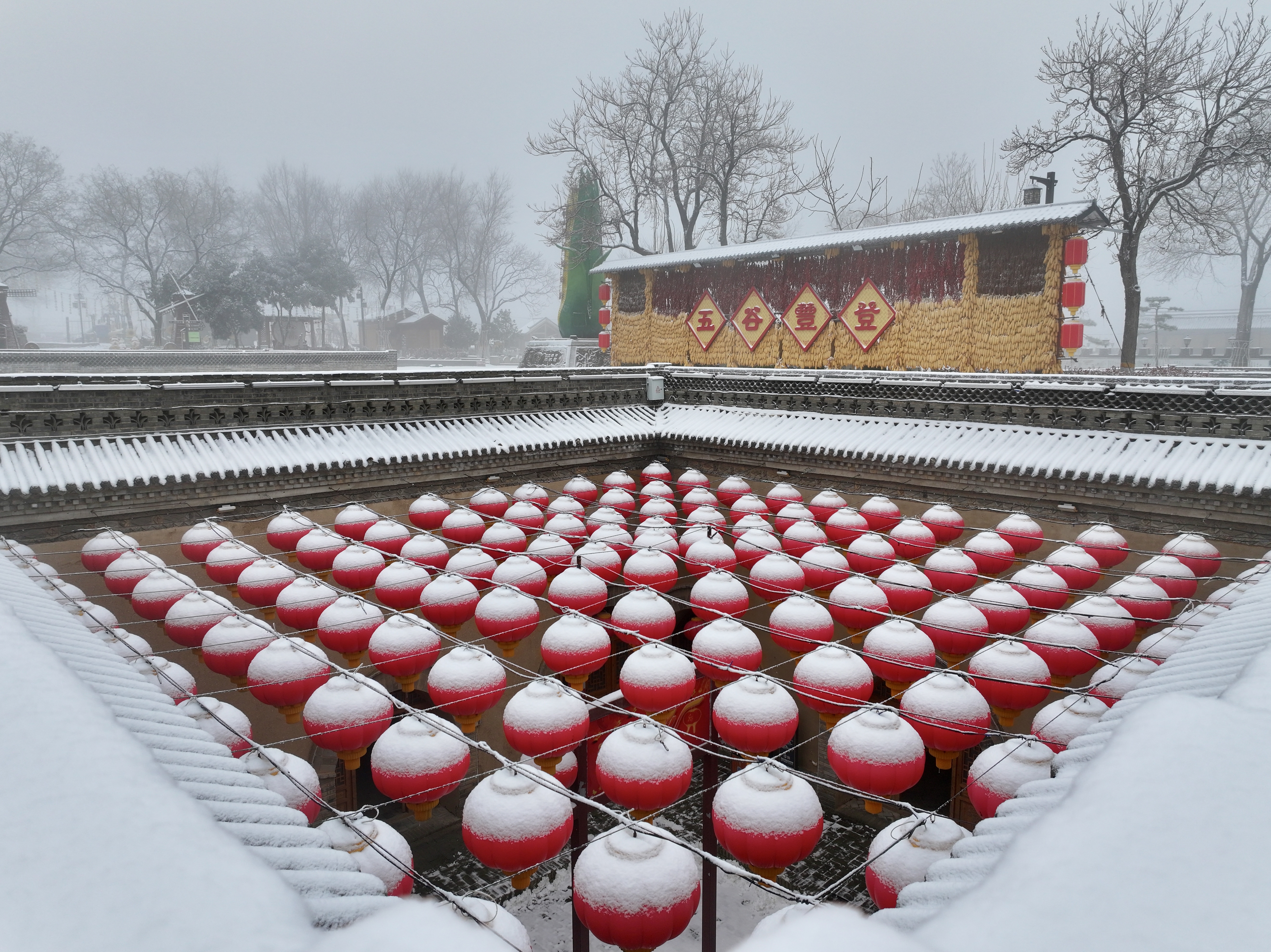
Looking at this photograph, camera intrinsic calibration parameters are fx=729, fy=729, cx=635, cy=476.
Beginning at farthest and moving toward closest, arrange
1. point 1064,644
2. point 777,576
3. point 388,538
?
point 388,538 → point 777,576 → point 1064,644

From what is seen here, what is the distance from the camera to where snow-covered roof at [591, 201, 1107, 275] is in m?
13.1

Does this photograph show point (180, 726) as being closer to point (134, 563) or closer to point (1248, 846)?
point (1248, 846)

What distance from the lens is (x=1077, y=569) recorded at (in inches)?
292

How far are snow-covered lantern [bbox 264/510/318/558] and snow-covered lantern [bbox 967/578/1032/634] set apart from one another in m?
7.02

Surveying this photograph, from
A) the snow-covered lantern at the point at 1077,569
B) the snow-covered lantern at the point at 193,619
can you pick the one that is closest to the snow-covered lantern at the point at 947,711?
the snow-covered lantern at the point at 1077,569

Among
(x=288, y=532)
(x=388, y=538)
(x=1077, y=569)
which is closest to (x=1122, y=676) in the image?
(x=1077, y=569)

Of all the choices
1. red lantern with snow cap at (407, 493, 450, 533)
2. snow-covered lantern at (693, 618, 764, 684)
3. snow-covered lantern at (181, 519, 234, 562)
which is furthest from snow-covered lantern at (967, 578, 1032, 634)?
snow-covered lantern at (181, 519, 234, 562)

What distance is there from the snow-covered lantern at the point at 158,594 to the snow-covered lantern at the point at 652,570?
4046 mm

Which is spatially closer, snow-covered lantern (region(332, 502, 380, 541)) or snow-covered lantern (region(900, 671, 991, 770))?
snow-covered lantern (region(900, 671, 991, 770))

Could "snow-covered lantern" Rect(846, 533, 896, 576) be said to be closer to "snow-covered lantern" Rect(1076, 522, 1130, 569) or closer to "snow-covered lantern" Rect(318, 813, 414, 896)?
"snow-covered lantern" Rect(1076, 522, 1130, 569)

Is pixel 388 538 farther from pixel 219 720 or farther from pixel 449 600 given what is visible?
pixel 219 720

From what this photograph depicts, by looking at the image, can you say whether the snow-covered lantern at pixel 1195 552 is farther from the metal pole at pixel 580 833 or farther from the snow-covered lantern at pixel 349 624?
the snow-covered lantern at pixel 349 624

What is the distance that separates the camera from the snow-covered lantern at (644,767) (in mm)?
4395

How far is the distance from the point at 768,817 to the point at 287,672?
3.66m
